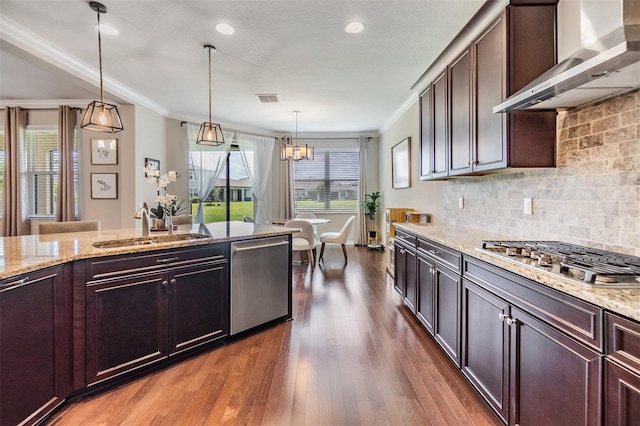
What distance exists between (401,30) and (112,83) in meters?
3.82

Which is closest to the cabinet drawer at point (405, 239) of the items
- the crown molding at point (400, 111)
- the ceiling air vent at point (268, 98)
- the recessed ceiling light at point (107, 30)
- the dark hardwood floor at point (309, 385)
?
the dark hardwood floor at point (309, 385)

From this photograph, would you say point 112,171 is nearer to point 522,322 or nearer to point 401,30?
point 401,30

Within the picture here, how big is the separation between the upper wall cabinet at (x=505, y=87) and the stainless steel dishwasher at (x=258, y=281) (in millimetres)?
1806

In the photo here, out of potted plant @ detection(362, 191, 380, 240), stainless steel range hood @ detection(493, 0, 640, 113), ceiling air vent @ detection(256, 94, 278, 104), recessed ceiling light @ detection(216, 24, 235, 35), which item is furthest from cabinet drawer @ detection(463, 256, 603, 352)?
potted plant @ detection(362, 191, 380, 240)

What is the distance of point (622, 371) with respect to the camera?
3.12 ft

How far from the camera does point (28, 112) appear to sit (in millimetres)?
5121

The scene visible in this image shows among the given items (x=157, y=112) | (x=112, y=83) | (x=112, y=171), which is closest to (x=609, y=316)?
(x=112, y=83)

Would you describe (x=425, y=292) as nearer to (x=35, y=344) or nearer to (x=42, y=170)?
(x=35, y=344)

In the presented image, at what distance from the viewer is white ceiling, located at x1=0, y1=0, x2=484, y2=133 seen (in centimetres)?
264

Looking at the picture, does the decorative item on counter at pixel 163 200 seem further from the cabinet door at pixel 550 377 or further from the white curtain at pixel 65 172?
the white curtain at pixel 65 172

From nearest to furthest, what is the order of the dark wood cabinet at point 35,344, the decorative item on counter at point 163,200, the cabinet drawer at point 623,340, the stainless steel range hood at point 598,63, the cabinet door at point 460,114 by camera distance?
the cabinet drawer at point 623,340 < the stainless steel range hood at point 598,63 < the dark wood cabinet at point 35,344 < the cabinet door at point 460,114 < the decorative item on counter at point 163,200

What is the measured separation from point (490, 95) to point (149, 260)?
8.49 feet

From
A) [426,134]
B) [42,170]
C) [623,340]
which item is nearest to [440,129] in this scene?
[426,134]

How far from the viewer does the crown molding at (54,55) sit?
9.37ft
